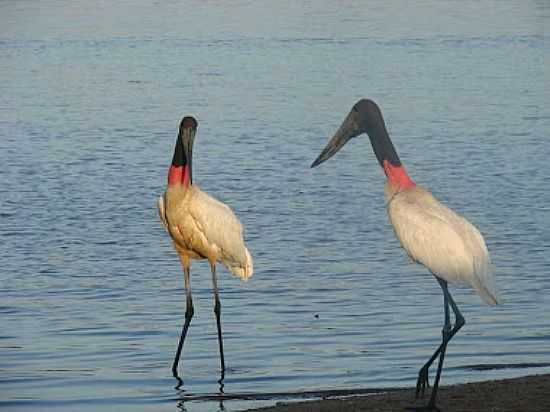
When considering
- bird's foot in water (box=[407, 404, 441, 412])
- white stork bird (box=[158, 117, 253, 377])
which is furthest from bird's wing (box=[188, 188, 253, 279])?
bird's foot in water (box=[407, 404, 441, 412])

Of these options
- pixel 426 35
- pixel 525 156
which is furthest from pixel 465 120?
pixel 426 35

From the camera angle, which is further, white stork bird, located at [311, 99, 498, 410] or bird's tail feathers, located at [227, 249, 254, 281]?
bird's tail feathers, located at [227, 249, 254, 281]

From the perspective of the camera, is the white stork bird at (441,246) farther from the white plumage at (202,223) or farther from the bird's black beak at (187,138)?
the bird's black beak at (187,138)

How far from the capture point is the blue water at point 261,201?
10117 millimetres

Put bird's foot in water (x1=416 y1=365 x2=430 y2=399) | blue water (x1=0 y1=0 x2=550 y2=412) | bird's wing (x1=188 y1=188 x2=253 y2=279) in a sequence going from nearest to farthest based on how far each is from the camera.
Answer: bird's foot in water (x1=416 y1=365 x2=430 y2=399) < blue water (x1=0 y1=0 x2=550 y2=412) < bird's wing (x1=188 y1=188 x2=253 y2=279)

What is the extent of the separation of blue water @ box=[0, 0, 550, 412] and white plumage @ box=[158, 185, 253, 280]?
2.19 feet

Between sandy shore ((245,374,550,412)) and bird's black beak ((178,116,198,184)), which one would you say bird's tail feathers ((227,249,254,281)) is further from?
sandy shore ((245,374,550,412))

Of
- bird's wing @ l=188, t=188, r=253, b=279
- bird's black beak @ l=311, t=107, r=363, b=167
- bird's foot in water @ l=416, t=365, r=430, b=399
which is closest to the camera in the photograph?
bird's foot in water @ l=416, t=365, r=430, b=399

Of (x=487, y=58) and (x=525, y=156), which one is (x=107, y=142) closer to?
(x=525, y=156)

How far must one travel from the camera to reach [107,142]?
2053 centimetres

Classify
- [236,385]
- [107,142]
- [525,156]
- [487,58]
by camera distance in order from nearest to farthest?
[236,385] < [525,156] < [107,142] < [487,58]

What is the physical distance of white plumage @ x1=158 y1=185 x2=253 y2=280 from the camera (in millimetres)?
10484

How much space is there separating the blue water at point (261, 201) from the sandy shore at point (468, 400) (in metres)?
0.93

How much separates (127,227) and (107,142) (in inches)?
209
